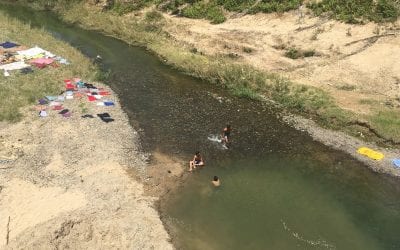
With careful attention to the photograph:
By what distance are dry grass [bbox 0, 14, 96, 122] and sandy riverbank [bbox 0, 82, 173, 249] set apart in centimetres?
146

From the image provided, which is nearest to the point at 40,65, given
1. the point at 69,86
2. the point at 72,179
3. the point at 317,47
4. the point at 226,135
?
the point at 69,86

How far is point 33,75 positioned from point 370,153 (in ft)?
81.1

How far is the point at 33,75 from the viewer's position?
35.2 m

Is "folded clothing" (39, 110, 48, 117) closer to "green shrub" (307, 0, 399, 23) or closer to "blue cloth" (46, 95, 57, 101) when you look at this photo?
"blue cloth" (46, 95, 57, 101)

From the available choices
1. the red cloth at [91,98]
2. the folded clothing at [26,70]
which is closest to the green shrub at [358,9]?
the red cloth at [91,98]

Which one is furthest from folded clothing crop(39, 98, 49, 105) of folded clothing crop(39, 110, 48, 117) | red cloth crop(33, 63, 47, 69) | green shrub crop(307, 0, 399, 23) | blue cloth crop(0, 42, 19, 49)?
green shrub crop(307, 0, 399, 23)

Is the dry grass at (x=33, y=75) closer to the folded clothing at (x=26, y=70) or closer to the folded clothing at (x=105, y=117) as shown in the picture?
the folded clothing at (x=26, y=70)

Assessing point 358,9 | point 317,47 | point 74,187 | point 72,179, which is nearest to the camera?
point 74,187

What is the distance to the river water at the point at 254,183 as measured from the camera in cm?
2144

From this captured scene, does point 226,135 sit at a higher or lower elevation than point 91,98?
higher

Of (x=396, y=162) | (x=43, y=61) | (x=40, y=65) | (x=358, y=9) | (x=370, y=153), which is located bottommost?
(x=40, y=65)

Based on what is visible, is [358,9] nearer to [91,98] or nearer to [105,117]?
[91,98]

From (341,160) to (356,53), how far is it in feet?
49.4

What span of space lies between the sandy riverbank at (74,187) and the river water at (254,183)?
5.08 ft
